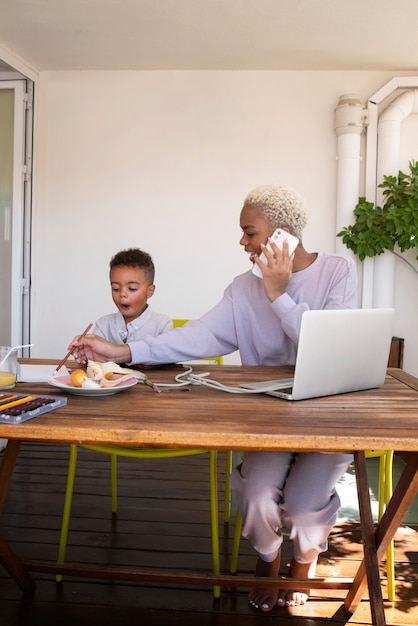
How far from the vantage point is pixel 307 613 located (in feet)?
6.30

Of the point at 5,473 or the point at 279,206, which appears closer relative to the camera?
Result: the point at 5,473

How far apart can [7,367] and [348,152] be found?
11.7 ft

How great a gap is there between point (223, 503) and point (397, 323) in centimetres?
243

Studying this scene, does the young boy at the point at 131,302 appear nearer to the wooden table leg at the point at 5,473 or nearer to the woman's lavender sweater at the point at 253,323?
the woman's lavender sweater at the point at 253,323

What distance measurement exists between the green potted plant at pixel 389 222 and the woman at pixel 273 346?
2.45 metres

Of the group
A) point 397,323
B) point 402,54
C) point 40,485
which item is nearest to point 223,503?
point 40,485

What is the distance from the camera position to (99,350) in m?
1.88

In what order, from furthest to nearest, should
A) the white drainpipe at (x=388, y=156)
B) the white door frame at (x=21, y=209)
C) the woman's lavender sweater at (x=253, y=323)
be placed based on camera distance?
1. the white door frame at (x=21, y=209)
2. the white drainpipe at (x=388, y=156)
3. the woman's lavender sweater at (x=253, y=323)

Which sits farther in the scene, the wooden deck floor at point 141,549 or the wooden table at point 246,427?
the wooden deck floor at point 141,549

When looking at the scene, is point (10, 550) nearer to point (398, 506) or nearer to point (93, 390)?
point (93, 390)

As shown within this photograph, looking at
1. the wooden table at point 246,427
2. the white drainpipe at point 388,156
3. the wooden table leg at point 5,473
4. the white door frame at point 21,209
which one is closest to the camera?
the wooden table at point 246,427

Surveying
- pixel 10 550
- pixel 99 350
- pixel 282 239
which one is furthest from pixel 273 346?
pixel 10 550

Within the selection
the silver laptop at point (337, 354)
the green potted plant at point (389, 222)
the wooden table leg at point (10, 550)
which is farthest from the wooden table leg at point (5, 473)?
the green potted plant at point (389, 222)

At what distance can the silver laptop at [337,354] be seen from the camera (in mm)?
1437
